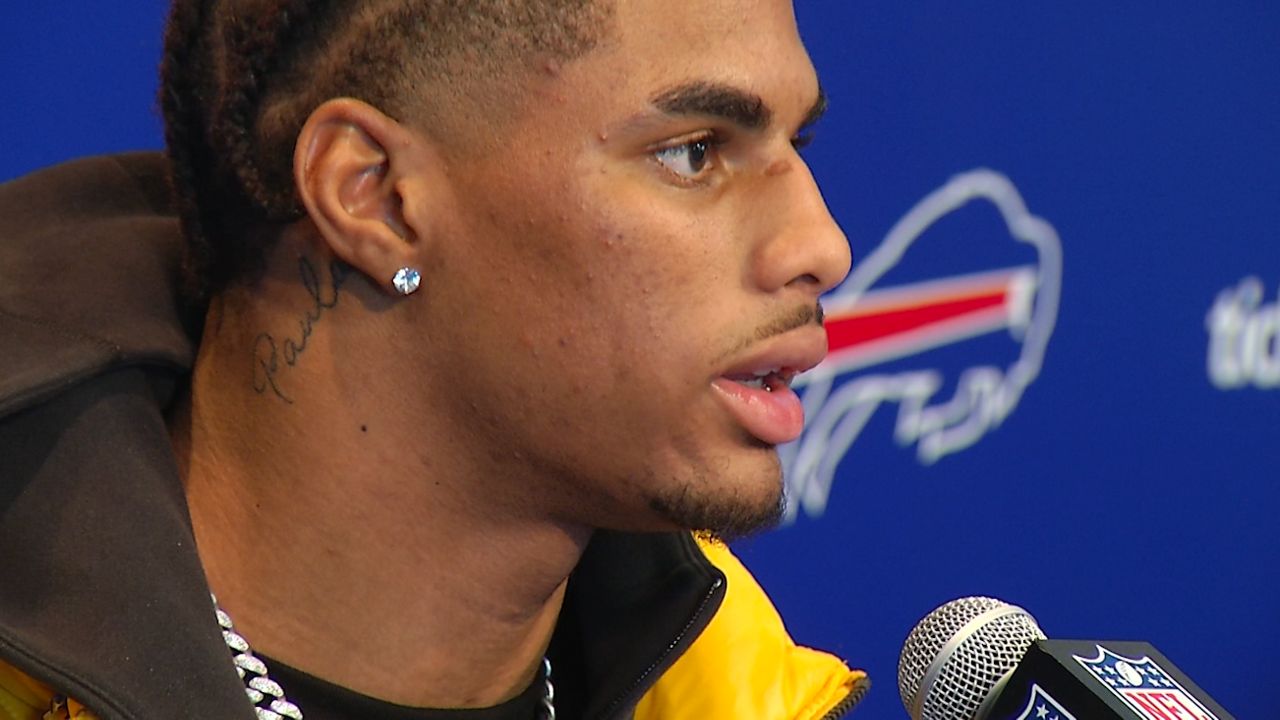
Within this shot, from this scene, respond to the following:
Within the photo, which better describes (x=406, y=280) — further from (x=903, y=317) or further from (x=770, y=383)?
(x=903, y=317)

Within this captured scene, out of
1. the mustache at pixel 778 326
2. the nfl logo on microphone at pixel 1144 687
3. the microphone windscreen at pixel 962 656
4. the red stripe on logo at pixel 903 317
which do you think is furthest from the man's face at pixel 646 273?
the red stripe on logo at pixel 903 317

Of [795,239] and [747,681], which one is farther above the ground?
[795,239]

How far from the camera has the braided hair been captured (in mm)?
891

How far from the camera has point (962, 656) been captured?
0.85 m

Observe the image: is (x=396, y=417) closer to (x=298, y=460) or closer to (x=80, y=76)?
(x=298, y=460)

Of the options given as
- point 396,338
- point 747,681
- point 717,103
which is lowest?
point 747,681

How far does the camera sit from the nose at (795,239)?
0.90 meters

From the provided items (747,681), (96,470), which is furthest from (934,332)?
(96,470)

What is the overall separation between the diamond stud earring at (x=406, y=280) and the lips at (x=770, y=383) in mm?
175

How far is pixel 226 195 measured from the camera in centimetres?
97

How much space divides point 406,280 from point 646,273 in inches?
5.3

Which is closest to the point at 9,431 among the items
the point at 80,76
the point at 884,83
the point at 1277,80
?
the point at 80,76

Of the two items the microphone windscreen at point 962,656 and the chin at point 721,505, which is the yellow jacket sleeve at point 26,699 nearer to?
the chin at point 721,505

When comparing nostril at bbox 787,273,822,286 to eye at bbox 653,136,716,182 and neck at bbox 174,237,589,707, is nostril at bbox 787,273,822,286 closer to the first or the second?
eye at bbox 653,136,716,182
